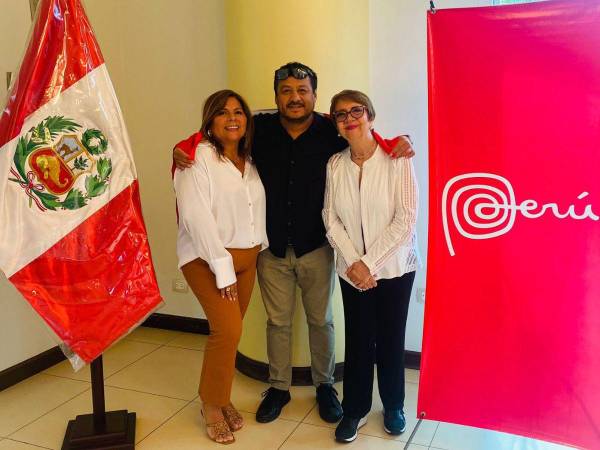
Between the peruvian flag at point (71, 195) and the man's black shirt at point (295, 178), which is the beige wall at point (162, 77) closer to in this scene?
the man's black shirt at point (295, 178)

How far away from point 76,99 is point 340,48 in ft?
4.07

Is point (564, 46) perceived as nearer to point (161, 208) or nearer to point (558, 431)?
point (558, 431)

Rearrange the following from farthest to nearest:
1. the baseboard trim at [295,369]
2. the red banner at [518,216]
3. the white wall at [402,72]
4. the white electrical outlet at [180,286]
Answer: the white electrical outlet at [180,286] < the baseboard trim at [295,369] < the white wall at [402,72] < the red banner at [518,216]

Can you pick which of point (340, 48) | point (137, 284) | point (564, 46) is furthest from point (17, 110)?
point (564, 46)

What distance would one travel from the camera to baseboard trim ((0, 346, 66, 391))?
293cm

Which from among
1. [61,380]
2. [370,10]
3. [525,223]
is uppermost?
[370,10]

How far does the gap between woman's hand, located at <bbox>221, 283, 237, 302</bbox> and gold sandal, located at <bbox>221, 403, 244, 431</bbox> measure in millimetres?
575

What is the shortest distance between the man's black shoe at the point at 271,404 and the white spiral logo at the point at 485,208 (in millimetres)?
1218

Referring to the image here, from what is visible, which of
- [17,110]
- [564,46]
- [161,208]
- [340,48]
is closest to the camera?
[564,46]

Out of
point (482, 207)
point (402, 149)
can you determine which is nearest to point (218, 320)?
point (402, 149)

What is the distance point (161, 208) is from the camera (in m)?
3.58

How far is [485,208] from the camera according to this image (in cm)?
177

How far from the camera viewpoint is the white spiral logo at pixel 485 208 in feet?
5.66

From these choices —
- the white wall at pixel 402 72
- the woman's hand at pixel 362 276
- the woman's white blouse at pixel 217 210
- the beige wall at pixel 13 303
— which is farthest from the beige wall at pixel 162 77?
the woman's hand at pixel 362 276
